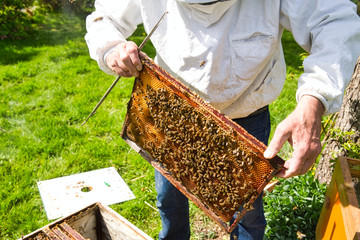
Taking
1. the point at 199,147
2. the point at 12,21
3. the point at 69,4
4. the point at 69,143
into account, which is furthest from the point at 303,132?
the point at 69,4

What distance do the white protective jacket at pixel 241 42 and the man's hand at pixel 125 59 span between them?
0.32 feet

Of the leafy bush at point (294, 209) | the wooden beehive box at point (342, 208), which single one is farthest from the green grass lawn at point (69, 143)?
the wooden beehive box at point (342, 208)

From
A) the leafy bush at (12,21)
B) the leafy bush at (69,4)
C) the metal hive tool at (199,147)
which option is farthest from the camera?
the leafy bush at (69,4)

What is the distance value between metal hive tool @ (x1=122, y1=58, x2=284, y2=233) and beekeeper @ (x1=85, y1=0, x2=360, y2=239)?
15 cm

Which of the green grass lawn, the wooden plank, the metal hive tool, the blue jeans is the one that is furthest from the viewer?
the green grass lawn

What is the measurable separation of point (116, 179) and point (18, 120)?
183 cm

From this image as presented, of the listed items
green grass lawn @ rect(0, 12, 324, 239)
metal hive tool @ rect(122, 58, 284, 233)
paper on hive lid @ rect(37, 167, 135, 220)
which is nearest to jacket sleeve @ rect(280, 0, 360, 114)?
metal hive tool @ rect(122, 58, 284, 233)

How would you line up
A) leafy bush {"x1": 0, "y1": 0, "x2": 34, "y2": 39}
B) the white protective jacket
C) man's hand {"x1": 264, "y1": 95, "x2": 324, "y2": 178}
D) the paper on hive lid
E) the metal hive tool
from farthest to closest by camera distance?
leafy bush {"x1": 0, "y1": 0, "x2": 34, "y2": 39} → the paper on hive lid → the metal hive tool → the white protective jacket → man's hand {"x1": 264, "y1": 95, "x2": 324, "y2": 178}

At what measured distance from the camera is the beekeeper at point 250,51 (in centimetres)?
151

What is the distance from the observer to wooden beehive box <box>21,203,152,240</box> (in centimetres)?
218

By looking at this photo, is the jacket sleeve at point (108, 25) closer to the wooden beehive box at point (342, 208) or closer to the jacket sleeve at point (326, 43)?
the jacket sleeve at point (326, 43)

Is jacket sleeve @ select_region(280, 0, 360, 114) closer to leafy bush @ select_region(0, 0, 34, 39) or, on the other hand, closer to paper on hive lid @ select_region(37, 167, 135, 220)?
paper on hive lid @ select_region(37, 167, 135, 220)

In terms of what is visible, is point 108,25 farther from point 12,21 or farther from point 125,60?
point 12,21

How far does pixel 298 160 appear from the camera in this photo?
149 centimetres
